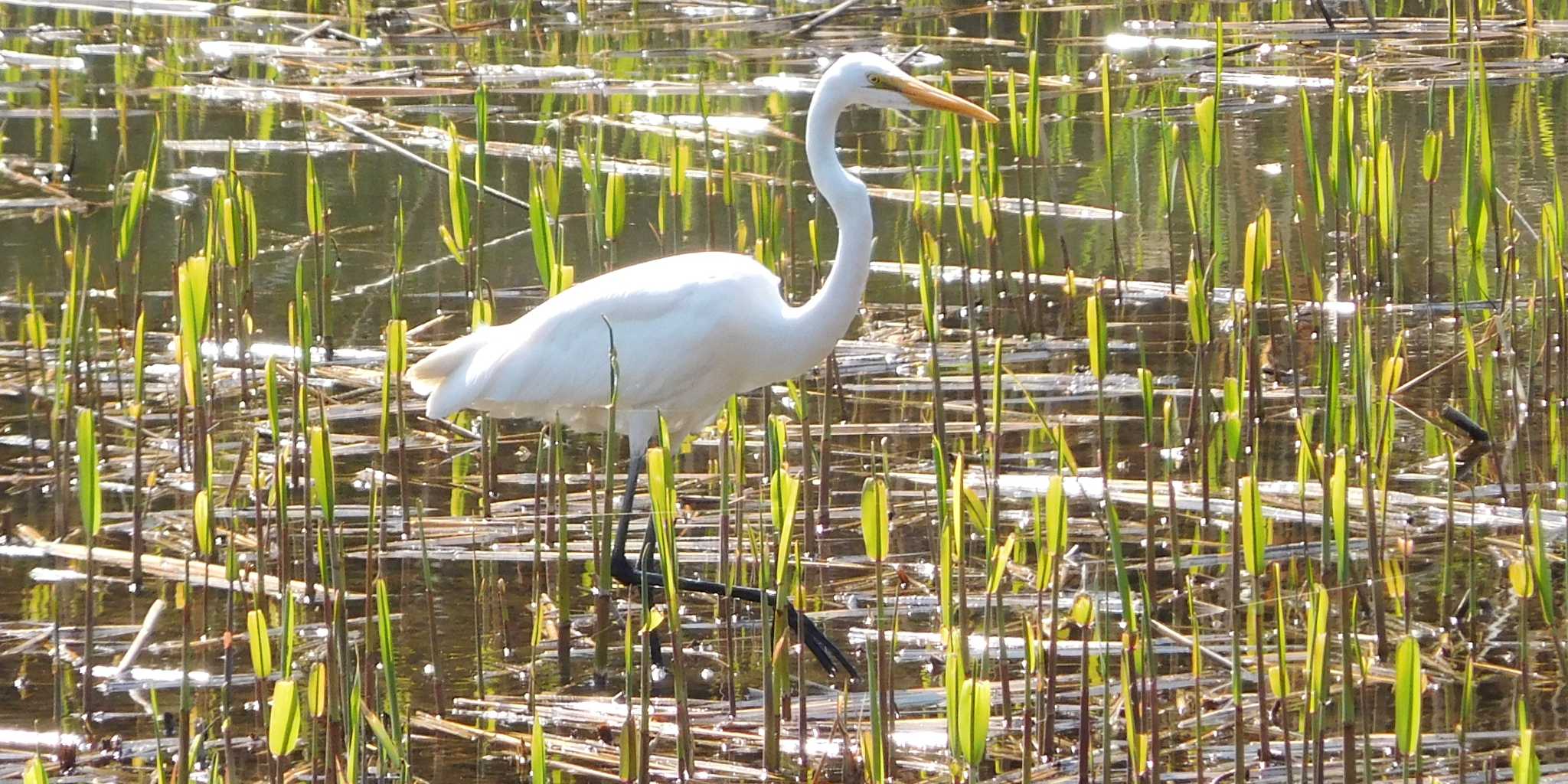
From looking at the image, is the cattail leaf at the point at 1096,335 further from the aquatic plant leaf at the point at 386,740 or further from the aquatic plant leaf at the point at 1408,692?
the aquatic plant leaf at the point at 386,740

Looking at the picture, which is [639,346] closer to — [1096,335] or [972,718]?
[1096,335]

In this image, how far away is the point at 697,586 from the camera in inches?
191

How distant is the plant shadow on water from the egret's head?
1.93ft

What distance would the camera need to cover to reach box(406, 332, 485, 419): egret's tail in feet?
17.5

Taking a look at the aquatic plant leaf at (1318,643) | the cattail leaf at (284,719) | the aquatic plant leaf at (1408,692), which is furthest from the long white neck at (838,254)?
the aquatic plant leaf at (1408,692)

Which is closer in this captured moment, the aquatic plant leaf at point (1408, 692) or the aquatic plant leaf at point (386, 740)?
the aquatic plant leaf at point (1408, 692)

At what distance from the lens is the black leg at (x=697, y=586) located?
4316 mm

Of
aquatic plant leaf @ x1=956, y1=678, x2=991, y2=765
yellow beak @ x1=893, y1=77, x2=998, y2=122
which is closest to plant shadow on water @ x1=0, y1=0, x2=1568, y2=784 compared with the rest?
aquatic plant leaf @ x1=956, y1=678, x2=991, y2=765

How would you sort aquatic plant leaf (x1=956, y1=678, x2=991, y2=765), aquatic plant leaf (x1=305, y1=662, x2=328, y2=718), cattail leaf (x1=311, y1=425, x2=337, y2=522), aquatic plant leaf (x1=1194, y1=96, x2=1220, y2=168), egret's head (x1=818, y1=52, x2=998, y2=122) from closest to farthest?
aquatic plant leaf (x1=956, y1=678, x2=991, y2=765), aquatic plant leaf (x1=305, y1=662, x2=328, y2=718), cattail leaf (x1=311, y1=425, x2=337, y2=522), egret's head (x1=818, y1=52, x2=998, y2=122), aquatic plant leaf (x1=1194, y1=96, x2=1220, y2=168)

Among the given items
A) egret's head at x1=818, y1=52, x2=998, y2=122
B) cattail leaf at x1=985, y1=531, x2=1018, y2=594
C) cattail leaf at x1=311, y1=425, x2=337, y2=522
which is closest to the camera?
cattail leaf at x1=985, y1=531, x2=1018, y2=594

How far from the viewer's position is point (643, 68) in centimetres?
1209

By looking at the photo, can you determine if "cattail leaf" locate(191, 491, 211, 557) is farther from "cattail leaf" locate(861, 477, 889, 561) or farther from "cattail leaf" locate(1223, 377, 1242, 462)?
"cattail leaf" locate(1223, 377, 1242, 462)

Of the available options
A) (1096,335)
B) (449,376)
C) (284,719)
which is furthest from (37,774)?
(449,376)

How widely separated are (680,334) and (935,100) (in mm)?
909
